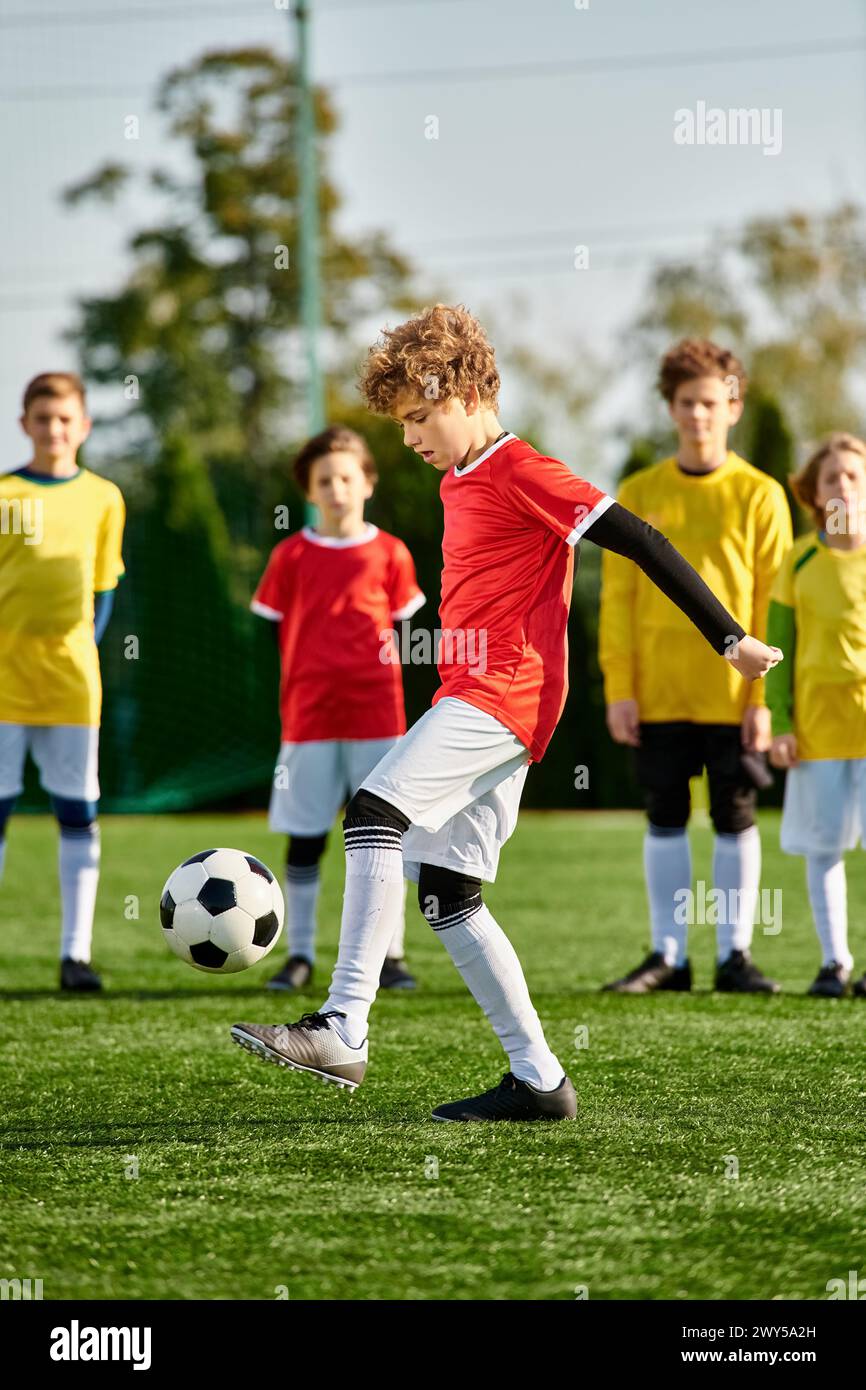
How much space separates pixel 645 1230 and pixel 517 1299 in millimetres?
407

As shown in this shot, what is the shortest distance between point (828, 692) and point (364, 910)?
2.86 metres

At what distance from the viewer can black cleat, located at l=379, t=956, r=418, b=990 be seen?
6055 millimetres

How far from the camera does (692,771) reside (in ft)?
19.9

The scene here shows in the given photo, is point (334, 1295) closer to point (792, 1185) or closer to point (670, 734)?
point (792, 1185)

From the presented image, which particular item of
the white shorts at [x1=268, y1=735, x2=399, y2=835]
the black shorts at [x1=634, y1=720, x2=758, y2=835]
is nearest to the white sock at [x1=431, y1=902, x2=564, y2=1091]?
the black shorts at [x1=634, y1=720, x2=758, y2=835]

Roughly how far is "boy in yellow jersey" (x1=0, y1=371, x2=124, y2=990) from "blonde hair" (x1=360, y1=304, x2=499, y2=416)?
2610 mm

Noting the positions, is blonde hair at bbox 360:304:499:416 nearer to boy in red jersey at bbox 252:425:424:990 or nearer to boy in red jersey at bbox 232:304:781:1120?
boy in red jersey at bbox 232:304:781:1120

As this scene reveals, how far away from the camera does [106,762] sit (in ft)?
53.2

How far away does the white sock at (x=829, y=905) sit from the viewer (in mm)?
5793

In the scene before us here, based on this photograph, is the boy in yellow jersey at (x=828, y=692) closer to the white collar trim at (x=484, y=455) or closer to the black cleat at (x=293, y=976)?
the black cleat at (x=293, y=976)

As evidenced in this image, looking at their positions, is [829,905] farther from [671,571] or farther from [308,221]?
[308,221]

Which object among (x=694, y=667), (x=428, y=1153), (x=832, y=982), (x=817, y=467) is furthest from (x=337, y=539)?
(x=428, y=1153)

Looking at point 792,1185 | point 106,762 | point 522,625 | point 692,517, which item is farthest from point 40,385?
point 106,762
